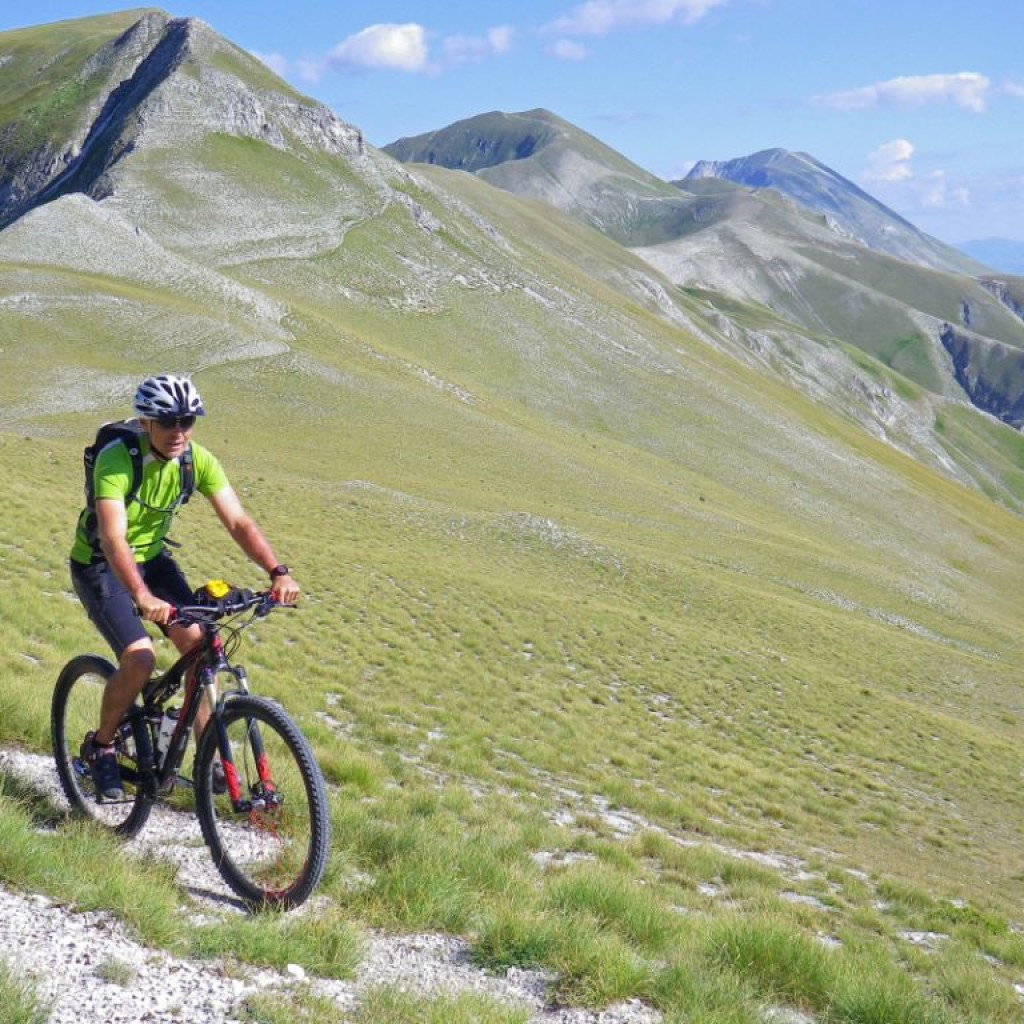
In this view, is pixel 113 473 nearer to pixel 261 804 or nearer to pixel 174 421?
pixel 174 421

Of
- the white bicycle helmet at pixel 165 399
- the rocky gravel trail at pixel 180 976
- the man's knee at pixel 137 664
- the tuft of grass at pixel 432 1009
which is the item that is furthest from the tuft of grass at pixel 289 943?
the white bicycle helmet at pixel 165 399

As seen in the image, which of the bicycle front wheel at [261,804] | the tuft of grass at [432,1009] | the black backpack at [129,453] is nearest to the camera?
the tuft of grass at [432,1009]

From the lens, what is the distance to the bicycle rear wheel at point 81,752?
23.4 feet

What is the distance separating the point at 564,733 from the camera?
2016 cm

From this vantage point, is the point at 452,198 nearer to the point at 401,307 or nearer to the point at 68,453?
the point at 401,307

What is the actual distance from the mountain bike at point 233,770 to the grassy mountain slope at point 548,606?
637mm

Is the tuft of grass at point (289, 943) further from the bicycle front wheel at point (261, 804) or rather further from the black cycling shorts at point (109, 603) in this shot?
the black cycling shorts at point (109, 603)

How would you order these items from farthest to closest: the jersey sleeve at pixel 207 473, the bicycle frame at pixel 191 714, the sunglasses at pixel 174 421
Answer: the jersey sleeve at pixel 207 473 < the sunglasses at pixel 174 421 < the bicycle frame at pixel 191 714

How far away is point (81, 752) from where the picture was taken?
7383 millimetres

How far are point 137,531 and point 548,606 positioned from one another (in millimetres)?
24290

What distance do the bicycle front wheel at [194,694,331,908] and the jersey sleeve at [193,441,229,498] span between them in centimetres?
183

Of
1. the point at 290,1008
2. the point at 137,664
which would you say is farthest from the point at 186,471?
the point at 290,1008

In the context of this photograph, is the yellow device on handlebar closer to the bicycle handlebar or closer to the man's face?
the bicycle handlebar

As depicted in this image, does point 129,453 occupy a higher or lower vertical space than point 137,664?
higher
